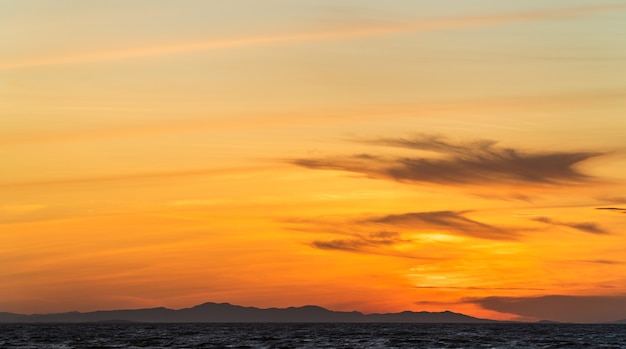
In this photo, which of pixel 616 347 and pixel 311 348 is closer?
pixel 311 348

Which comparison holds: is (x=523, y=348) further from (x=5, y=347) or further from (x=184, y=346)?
(x=5, y=347)

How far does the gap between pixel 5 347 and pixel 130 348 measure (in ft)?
54.5

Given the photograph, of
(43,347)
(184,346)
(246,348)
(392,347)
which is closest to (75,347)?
(43,347)

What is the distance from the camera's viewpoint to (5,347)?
421 ft

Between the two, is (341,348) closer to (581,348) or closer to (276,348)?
(276,348)

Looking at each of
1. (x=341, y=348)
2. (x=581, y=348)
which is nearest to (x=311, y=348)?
(x=341, y=348)

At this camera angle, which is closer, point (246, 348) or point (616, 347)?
point (246, 348)

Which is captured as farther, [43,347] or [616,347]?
[616,347]

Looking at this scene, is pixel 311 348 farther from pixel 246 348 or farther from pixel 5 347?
pixel 5 347

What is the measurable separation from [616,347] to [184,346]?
6126 cm

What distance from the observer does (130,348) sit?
128 metres

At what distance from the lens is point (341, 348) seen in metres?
131

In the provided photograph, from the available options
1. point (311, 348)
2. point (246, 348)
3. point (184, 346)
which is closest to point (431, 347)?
point (311, 348)

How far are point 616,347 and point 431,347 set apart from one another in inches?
1084
